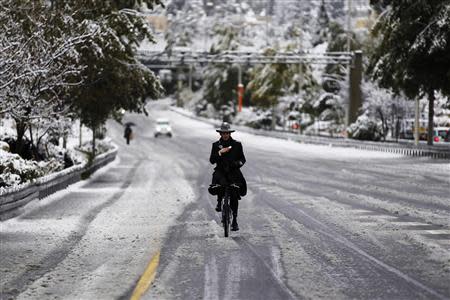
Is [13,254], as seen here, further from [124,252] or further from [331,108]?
A: [331,108]

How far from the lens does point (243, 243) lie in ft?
39.8

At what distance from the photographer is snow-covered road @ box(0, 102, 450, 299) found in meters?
8.73

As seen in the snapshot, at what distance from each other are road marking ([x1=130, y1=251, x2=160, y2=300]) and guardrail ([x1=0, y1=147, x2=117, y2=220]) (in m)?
6.04

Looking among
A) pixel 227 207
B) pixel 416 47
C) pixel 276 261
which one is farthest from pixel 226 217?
pixel 416 47

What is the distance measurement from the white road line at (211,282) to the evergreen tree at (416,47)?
84.0 feet

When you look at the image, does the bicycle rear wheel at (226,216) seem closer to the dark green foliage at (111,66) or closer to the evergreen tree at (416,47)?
the dark green foliage at (111,66)

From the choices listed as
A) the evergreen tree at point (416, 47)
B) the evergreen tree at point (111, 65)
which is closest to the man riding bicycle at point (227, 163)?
the evergreen tree at point (111, 65)

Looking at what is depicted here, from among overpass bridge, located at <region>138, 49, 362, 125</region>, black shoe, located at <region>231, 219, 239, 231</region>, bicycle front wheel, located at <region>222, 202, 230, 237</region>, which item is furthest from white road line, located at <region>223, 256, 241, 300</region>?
overpass bridge, located at <region>138, 49, 362, 125</region>

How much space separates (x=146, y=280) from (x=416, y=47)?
2773cm

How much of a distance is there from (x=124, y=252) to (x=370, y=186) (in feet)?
44.6

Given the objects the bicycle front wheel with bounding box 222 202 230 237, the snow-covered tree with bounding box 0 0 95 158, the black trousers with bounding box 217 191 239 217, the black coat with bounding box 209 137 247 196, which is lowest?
the bicycle front wheel with bounding box 222 202 230 237

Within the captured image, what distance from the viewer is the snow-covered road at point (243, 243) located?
8.73 m

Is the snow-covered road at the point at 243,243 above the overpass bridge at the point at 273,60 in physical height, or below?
below

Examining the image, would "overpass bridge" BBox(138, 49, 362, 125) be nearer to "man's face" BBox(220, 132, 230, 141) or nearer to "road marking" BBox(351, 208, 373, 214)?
"road marking" BBox(351, 208, 373, 214)
